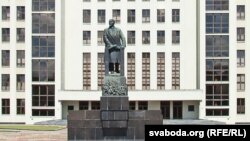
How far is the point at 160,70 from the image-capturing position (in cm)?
7150

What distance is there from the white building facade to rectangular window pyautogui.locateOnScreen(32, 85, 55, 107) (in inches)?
5.2

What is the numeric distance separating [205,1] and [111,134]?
41827 mm

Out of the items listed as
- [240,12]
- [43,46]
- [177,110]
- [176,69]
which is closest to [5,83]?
[43,46]

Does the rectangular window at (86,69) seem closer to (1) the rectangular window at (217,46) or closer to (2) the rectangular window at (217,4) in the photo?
(1) the rectangular window at (217,46)

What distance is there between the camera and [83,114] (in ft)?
103

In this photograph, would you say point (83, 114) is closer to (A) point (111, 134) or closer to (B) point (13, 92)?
(A) point (111, 134)

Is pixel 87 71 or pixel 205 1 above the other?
pixel 205 1

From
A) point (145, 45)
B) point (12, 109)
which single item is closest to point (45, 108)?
point (12, 109)

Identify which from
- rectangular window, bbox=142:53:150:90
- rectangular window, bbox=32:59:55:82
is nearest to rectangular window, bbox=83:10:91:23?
rectangular window, bbox=32:59:55:82

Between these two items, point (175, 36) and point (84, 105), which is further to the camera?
point (84, 105)

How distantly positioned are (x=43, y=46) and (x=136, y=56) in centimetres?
1260

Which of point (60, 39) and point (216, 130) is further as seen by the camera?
point (60, 39)

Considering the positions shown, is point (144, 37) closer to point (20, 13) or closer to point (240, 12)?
point (240, 12)

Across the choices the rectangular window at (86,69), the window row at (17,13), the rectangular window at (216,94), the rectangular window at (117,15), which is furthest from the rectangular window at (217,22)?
the window row at (17,13)
